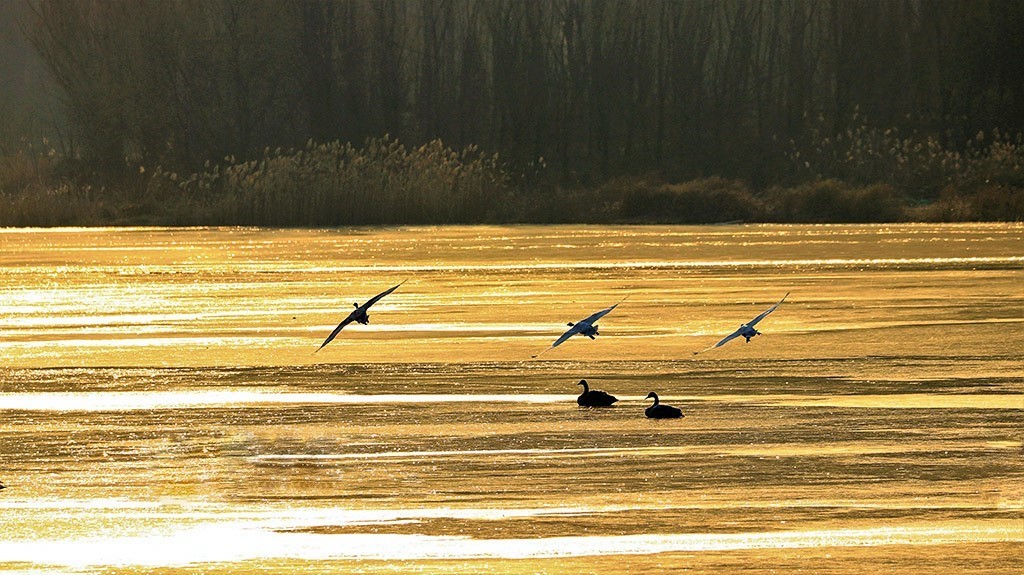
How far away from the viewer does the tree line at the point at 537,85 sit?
3941 centimetres

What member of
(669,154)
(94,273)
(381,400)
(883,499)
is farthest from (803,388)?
(669,154)

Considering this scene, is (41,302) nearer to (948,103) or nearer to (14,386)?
(14,386)

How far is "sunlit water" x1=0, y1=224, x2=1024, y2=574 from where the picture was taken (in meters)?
7.56

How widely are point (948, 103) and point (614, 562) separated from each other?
→ 112ft

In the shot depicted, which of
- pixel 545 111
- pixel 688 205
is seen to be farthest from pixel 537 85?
pixel 688 205

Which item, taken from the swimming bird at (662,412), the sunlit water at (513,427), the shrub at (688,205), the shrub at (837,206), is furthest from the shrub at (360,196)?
the swimming bird at (662,412)

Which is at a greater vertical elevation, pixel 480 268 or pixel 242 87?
pixel 242 87

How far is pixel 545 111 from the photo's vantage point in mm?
39375

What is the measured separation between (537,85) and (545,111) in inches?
25.6

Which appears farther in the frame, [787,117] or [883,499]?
[787,117]

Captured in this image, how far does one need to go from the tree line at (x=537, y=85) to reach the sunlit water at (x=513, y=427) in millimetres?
18831

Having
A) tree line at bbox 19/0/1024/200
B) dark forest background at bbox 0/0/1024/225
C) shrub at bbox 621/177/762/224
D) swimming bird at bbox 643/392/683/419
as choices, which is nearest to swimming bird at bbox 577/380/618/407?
swimming bird at bbox 643/392/683/419

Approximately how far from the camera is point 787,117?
4056 cm

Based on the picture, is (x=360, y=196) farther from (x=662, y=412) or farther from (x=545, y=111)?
(x=662, y=412)
